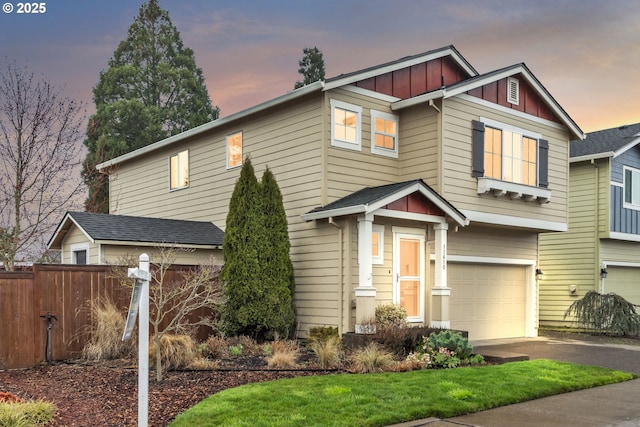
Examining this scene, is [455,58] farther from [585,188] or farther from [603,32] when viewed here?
[585,188]

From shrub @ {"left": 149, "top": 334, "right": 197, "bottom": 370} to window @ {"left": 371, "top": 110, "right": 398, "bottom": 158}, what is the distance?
6.77m

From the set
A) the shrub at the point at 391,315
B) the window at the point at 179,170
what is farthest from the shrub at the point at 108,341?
the window at the point at 179,170

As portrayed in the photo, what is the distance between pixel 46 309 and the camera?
10.8 metres

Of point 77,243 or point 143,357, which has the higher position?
point 77,243

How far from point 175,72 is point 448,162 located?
82.3 feet

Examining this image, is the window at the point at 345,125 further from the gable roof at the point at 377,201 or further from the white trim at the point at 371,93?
the gable roof at the point at 377,201

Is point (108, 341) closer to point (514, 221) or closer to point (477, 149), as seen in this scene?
point (477, 149)

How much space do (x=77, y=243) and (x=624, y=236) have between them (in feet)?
54.0

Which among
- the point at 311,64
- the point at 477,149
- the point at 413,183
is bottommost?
the point at 413,183

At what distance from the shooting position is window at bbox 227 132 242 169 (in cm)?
1634

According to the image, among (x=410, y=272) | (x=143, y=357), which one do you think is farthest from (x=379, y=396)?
(x=410, y=272)

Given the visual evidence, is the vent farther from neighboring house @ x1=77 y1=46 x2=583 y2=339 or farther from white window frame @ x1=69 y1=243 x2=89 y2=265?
white window frame @ x1=69 y1=243 x2=89 y2=265

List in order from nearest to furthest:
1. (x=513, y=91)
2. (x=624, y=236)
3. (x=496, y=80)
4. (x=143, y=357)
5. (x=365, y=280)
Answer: (x=143, y=357) → (x=365, y=280) → (x=496, y=80) → (x=513, y=91) → (x=624, y=236)

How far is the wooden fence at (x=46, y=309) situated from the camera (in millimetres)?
10305
